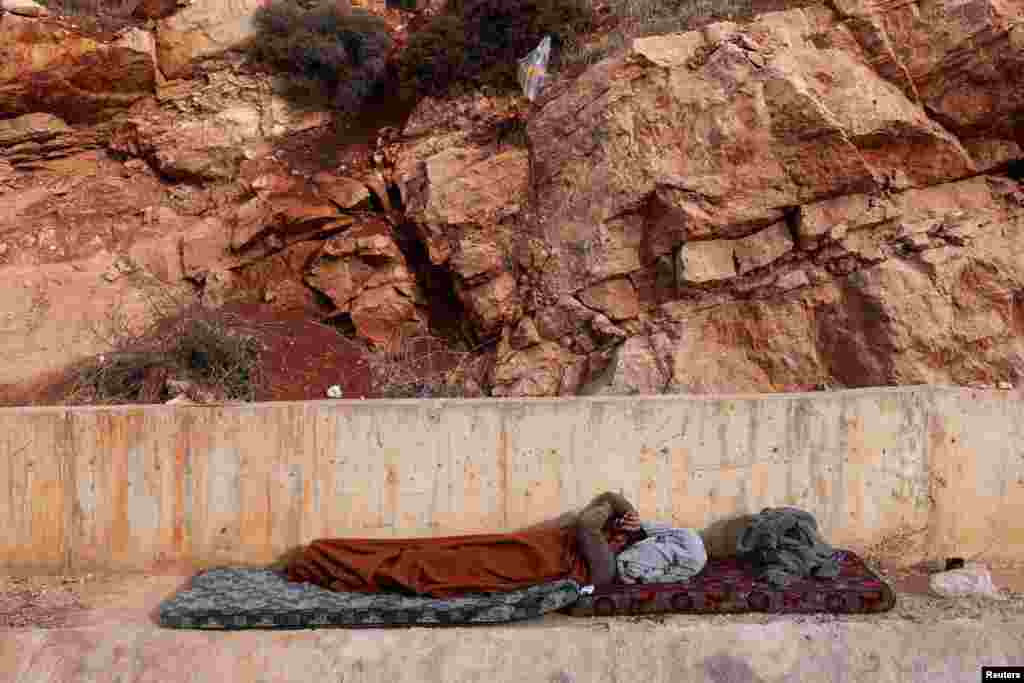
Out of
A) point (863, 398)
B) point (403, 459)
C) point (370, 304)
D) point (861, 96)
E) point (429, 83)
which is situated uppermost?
point (429, 83)

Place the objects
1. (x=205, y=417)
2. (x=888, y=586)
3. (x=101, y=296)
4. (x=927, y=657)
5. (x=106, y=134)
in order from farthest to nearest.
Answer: (x=106, y=134), (x=101, y=296), (x=205, y=417), (x=888, y=586), (x=927, y=657)

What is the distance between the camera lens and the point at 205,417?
16.2ft

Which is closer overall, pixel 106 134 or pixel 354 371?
pixel 354 371

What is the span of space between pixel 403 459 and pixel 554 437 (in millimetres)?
934

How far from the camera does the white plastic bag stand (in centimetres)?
1050

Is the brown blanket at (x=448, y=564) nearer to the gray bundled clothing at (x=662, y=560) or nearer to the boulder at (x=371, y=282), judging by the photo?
the gray bundled clothing at (x=662, y=560)

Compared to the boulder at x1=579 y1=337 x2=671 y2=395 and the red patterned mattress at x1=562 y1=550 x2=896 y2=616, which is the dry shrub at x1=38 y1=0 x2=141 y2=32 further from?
the red patterned mattress at x1=562 y1=550 x2=896 y2=616

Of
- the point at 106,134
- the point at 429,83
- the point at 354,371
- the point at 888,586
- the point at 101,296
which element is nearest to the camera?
the point at 888,586

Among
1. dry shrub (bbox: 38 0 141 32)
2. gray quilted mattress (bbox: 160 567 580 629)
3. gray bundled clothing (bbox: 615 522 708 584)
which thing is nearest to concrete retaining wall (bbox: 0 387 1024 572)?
gray bundled clothing (bbox: 615 522 708 584)

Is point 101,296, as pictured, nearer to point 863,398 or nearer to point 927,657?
point 863,398

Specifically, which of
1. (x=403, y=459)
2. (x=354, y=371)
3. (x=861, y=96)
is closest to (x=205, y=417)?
(x=403, y=459)

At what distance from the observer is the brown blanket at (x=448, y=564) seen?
4.43 metres

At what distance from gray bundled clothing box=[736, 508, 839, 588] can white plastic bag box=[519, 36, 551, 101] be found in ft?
23.6

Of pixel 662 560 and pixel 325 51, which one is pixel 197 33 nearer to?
pixel 325 51
